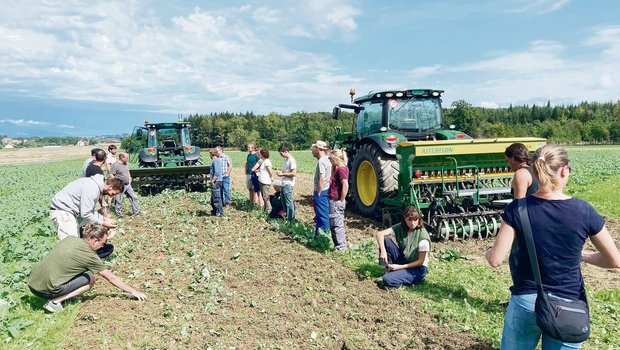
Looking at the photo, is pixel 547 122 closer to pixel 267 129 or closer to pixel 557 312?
pixel 267 129

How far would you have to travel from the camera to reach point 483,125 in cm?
8044

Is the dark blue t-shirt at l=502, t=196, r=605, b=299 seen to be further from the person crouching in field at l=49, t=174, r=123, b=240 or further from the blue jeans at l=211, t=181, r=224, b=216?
the blue jeans at l=211, t=181, r=224, b=216

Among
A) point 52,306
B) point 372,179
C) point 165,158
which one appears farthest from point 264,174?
point 165,158

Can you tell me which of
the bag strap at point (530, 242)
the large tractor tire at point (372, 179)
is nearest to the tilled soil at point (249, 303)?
the large tractor tire at point (372, 179)

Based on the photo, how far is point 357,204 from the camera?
10500mm

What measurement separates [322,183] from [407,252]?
2291mm

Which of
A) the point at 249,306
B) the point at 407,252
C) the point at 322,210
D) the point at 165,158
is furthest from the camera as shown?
the point at 165,158

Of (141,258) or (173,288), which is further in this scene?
(141,258)

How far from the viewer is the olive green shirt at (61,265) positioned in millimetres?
5156

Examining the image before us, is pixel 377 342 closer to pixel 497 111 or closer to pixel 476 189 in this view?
pixel 476 189

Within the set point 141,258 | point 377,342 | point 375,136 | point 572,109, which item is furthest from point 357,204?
point 572,109

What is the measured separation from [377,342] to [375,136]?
5663mm

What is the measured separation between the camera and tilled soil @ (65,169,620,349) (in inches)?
176

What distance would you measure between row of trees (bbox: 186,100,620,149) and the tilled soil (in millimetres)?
62077
